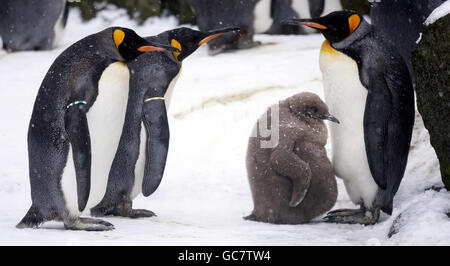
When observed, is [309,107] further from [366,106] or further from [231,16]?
[231,16]

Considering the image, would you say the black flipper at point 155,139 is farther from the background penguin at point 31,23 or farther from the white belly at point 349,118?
the background penguin at point 31,23

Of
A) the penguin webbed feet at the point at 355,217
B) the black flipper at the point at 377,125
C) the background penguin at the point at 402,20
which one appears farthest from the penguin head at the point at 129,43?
the background penguin at the point at 402,20

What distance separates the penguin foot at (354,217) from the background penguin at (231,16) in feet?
7.87

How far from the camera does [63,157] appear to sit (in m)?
2.28

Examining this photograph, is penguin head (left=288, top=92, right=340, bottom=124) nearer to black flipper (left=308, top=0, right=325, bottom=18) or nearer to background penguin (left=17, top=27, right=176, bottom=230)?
background penguin (left=17, top=27, right=176, bottom=230)

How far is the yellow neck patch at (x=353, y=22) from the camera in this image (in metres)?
2.53

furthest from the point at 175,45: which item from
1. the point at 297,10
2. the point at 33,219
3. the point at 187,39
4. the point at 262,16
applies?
Answer: the point at 297,10

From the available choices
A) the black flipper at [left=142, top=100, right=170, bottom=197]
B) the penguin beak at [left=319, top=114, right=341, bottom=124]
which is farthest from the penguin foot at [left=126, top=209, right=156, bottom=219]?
the penguin beak at [left=319, top=114, right=341, bottom=124]

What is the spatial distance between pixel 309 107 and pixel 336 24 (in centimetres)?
30

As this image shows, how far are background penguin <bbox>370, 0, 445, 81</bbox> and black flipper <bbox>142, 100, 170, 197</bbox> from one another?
1459 mm

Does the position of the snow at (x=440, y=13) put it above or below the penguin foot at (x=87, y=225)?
above

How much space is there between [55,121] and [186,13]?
3.81 m
